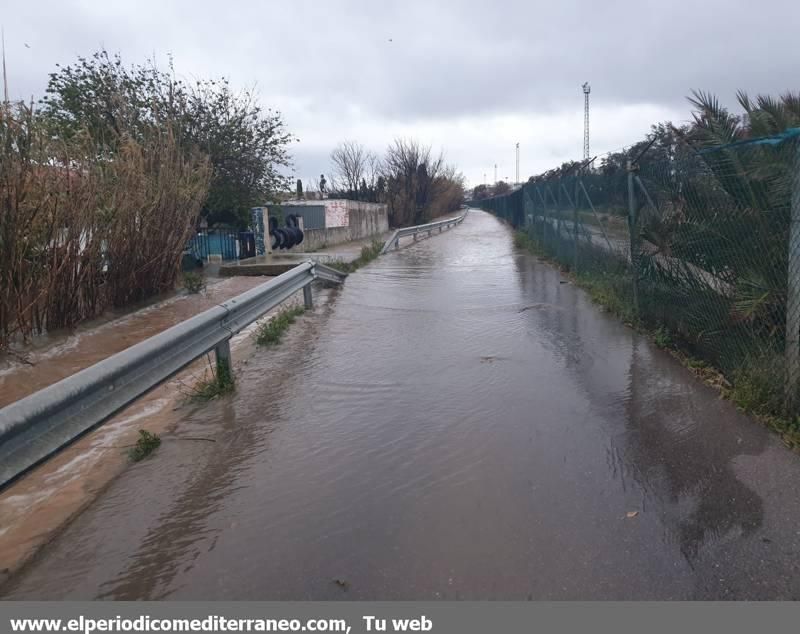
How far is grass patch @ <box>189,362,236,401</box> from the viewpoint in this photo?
17.3 feet

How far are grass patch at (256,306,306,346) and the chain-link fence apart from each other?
4146 millimetres

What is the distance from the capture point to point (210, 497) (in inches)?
140

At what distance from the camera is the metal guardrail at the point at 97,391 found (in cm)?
293

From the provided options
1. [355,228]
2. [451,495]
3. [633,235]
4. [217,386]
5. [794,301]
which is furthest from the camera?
[355,228]

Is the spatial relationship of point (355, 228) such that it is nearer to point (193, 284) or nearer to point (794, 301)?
point (193, 284)

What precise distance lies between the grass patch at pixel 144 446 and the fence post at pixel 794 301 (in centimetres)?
416

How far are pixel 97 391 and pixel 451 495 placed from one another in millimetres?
2052

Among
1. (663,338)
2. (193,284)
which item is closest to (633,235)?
(663,338)

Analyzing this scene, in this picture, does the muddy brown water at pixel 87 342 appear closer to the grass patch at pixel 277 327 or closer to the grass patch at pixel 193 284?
the grass patch at pixel 193 284

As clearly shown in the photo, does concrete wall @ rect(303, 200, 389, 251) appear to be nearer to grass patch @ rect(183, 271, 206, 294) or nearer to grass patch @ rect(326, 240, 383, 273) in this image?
grass patch @ rect(326, 240, 383, 273)

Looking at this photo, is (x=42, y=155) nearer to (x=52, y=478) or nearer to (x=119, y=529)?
(x=52, y=478)

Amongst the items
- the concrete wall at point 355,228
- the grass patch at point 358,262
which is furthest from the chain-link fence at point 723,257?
the concrete wall at point 355,228

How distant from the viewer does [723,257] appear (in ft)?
17.2

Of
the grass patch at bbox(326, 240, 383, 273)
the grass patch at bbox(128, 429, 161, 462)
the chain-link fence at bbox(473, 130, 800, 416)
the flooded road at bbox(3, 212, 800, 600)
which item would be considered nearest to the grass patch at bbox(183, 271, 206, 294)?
the grass patch at bbox(326, 240, 383, 273)
